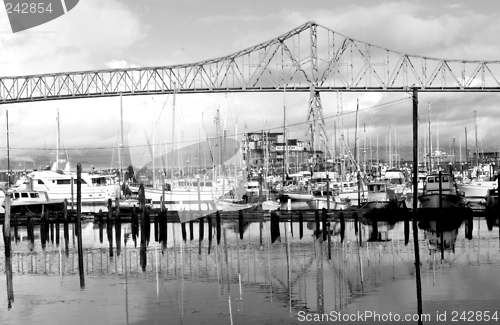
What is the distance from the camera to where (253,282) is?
30.6 m

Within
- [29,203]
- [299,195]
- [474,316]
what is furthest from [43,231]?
[299,195]

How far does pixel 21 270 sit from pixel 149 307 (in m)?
11.2

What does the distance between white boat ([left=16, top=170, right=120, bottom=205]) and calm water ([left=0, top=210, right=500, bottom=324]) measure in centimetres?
2951

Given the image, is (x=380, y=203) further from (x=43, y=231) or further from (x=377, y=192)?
(x=43, y=231)

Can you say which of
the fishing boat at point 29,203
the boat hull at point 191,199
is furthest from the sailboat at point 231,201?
the fishing boat at point 29,203

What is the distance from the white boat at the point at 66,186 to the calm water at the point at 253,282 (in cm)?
2951

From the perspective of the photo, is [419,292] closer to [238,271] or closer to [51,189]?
[238,271]

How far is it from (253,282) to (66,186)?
156 ft

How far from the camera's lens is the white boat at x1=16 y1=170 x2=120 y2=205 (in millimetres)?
73812

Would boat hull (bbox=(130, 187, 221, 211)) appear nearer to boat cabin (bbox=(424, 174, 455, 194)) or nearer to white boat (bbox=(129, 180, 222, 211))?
white boat (bbox=(129, 180, 222, 211))

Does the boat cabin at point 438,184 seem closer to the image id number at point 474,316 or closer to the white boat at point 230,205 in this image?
the white boat at point 230,205

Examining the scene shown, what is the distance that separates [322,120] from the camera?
91750 mm
